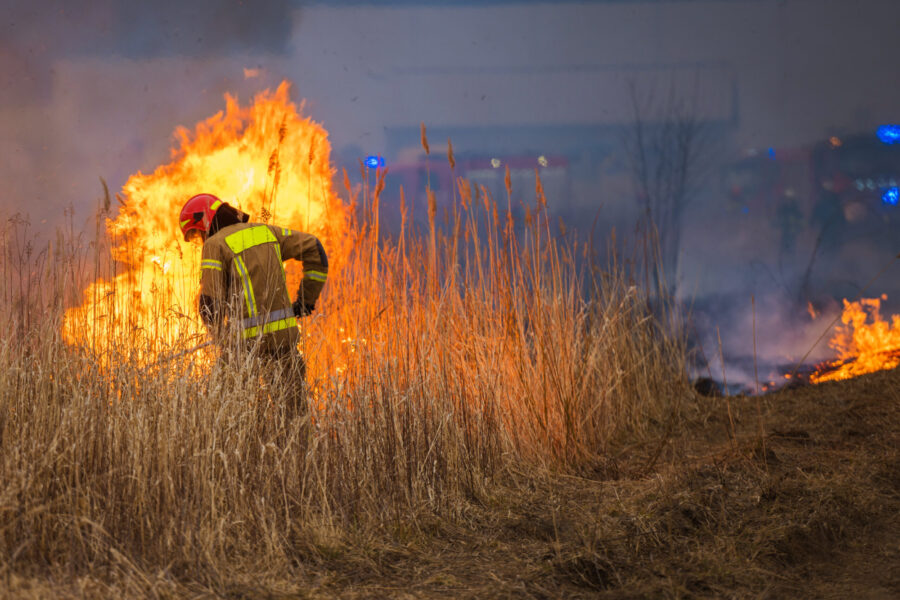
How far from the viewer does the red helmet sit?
12.7 feet

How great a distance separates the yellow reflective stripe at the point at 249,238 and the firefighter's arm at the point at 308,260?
6.1 inches

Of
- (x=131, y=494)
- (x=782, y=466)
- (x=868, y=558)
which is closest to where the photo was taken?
(x=131, y=494)

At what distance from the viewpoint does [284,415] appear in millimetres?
2877

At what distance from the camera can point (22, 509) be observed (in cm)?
230

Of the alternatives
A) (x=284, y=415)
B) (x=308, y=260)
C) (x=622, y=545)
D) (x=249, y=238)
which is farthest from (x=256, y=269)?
(x=622, y=545)

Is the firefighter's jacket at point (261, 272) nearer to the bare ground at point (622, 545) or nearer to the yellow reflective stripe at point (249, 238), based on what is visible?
the yellow reflective stripe at point (249, 238)

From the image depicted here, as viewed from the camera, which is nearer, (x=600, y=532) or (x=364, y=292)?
(x=600, y=532)

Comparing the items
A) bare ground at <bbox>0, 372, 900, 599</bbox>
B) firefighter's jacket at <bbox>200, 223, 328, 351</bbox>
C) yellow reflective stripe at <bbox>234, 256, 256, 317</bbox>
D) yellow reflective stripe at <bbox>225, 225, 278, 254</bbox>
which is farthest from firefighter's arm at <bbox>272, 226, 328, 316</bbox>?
bare ground at <bbox>0, 372, 900, 599</bbox>

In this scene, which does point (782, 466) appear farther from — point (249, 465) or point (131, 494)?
point (131, 494)

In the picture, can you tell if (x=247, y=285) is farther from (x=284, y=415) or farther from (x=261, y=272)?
(x=284, y=415)

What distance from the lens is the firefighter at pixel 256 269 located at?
3.66 metres

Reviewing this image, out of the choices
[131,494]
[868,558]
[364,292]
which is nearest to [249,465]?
[131,494]

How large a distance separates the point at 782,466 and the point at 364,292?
86.4 inches

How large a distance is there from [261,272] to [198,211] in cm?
46
